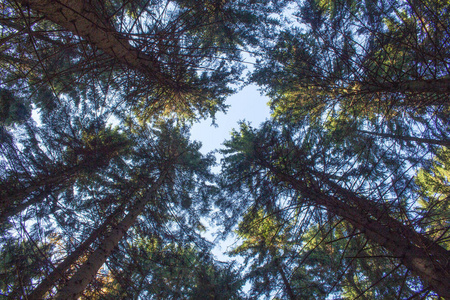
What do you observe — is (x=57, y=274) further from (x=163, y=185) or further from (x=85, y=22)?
(x=163, y=185)

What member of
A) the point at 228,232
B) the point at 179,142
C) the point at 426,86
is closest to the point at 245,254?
the point at 228,232

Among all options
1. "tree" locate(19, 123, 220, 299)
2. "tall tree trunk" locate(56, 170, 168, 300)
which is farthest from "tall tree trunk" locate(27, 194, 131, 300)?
"tree" locate(19, 123, 220, 299)

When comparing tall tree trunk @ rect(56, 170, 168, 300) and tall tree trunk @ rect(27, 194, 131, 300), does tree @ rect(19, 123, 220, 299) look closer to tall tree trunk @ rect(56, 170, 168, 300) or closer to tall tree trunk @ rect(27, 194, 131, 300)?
tall tree trunk @ rect(56, 170, 168, 300)

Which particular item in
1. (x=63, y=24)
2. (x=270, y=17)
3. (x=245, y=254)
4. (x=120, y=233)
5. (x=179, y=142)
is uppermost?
(x=270, y=17)

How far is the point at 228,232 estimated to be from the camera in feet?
24.1

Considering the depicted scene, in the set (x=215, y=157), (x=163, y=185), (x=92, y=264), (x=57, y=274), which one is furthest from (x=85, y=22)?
(x=215, y=157)

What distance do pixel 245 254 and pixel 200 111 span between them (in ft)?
21.3

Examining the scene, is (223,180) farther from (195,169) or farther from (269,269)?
(269,269)

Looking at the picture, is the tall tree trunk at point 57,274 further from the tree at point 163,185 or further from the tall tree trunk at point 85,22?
the tall tree trunk at point 85,22

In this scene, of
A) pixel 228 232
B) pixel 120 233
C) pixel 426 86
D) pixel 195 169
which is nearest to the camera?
pixel 426 86

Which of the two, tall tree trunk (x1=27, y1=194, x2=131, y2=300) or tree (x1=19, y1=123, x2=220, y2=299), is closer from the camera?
tall tree trunk (x1=27, y1=194, x2=131, y2=300)

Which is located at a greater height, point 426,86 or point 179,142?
point 179,142

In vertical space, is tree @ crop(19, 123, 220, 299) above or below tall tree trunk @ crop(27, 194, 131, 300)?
above

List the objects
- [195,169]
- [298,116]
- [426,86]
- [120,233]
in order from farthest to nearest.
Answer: [195,169] → [298,116] → [120,233] → [426,86]
